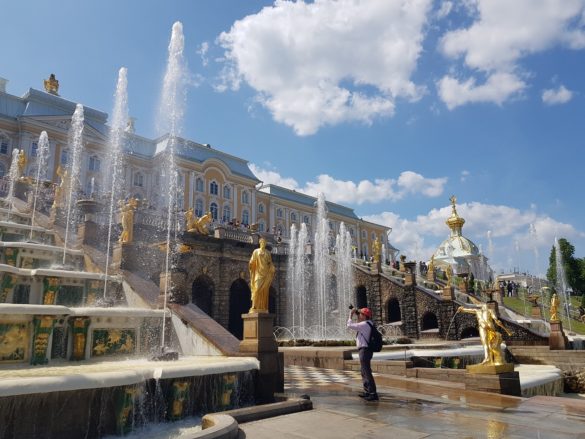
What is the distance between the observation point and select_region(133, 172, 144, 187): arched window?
2089 inches

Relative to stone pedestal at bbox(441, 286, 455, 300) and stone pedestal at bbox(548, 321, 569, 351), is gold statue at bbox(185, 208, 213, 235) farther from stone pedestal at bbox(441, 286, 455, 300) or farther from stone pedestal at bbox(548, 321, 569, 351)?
stone pedestal at bbox(548, 321, 569, 351)

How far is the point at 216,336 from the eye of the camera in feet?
33.3

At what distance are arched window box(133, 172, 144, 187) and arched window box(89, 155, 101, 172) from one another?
15.8 ft

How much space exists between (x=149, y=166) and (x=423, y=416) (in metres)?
51.9

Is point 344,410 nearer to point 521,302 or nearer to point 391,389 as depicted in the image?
point 391,389

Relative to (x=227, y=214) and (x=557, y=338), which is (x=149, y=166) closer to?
(x=227, y=214)

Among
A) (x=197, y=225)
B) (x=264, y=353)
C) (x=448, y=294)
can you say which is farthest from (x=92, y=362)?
(x=448, y=294)

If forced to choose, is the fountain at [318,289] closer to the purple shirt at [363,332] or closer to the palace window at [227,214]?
the purple shirt at [363,332]

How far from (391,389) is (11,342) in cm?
758

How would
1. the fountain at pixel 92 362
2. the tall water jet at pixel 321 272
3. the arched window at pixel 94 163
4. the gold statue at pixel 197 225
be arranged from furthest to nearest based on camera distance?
the arched window at pixel 94 163 → the tall water jet at pixel 321 272 → the gold statue at pixel 197 225 → the fountain at pixel 92 362

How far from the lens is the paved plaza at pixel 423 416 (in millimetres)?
5777

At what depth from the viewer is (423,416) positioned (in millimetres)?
6879

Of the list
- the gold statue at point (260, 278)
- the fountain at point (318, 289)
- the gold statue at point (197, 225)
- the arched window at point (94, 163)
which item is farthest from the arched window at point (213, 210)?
the gold statue at point (260, 278)

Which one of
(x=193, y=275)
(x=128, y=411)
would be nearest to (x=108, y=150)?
(x=193, y=275)
